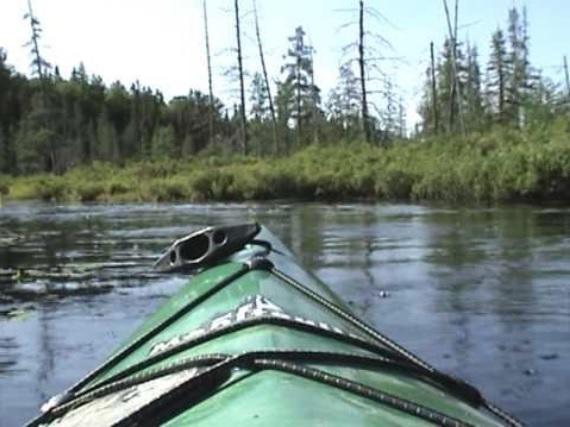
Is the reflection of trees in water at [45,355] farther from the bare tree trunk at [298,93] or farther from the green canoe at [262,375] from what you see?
the bare tree trunk at [298,93]

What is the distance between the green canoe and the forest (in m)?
22.2

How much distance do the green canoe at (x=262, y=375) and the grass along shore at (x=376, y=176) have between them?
2197cm

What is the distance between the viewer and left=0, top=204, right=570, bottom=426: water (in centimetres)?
617

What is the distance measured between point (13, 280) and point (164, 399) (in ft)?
30.3

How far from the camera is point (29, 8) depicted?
6025 centimetres

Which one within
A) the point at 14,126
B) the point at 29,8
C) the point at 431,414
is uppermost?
the point at 29,8

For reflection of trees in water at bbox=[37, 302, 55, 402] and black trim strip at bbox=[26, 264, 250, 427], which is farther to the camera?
reflection of trees in water at bbox=[37, 302, 55, 402]

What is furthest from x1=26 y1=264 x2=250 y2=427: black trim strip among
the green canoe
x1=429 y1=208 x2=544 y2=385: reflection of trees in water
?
x1=429 y1=208 x2=544 y2=385: reflection of trees in water

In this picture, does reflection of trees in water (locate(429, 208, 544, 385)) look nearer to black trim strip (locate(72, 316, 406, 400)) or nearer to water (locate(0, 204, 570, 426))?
water (locate(0, 204, 570, 426))

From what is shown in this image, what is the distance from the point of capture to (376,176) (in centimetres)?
3111

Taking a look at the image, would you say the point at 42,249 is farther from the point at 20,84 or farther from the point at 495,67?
the point at 20,84

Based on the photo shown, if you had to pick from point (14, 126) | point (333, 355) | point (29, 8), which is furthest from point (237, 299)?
point (14, 126)

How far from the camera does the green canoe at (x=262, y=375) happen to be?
7.21ft

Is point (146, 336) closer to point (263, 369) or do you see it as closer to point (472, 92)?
point (263, 369)
